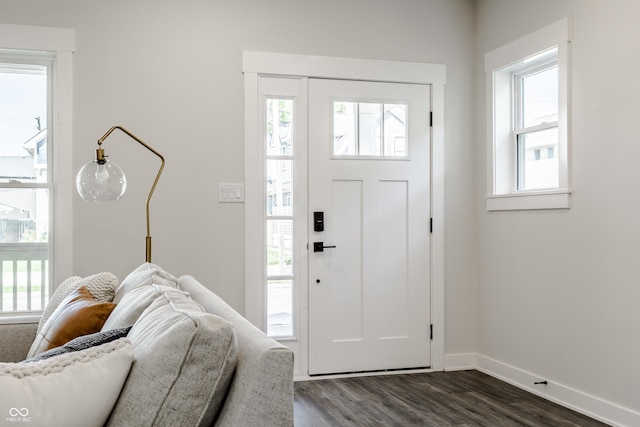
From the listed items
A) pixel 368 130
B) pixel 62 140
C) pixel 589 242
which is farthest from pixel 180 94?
pixel 589 242

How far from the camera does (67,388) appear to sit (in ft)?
3.55

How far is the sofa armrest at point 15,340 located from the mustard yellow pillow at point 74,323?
0.44 meters

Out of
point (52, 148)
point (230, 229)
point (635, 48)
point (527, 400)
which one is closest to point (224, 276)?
point (230, 229)

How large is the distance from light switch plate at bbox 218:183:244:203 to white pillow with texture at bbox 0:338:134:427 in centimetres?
268

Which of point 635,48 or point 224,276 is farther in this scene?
point 224,276

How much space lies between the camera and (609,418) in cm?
310

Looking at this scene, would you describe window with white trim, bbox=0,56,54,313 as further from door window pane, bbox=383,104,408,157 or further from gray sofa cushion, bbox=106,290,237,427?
gray sofa cushion, bbox=106,290,237,427

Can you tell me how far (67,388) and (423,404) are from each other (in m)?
2.70

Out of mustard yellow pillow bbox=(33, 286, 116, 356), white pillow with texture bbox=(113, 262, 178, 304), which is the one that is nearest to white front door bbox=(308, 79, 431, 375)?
white pillow with texture bbox=(113, 262, 178, 304)

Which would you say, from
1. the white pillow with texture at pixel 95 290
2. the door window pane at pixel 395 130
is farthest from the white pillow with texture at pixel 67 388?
the door window pane at pixel 395 130

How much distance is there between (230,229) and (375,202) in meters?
1.05

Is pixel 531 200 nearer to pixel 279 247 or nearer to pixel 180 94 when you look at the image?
pixel 279 247

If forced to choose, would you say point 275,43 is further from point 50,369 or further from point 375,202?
point 50,369

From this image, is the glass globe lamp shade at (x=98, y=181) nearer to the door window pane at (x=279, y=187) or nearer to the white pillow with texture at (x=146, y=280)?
the white pillow with texture at (x=146, y=280)
